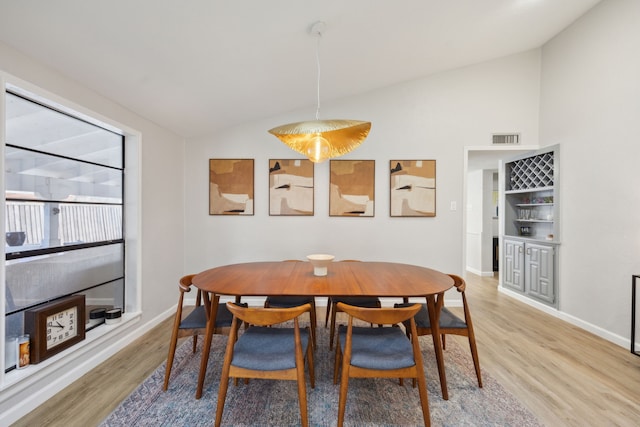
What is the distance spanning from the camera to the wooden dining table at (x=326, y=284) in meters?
1.67

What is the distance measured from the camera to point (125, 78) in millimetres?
2090

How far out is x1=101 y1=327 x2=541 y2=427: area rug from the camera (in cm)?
159

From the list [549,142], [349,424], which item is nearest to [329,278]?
[349,424]

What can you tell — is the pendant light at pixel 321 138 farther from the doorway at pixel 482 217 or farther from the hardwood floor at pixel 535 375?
the doorway at pixel 482 217

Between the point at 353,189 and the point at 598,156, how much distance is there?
271 cm

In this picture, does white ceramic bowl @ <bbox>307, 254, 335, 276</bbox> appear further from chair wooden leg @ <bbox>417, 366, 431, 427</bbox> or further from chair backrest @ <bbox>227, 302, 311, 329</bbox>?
chair wooden leg @ <bbox>417, 366, 431, 427</bbox>

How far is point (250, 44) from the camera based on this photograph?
2111 millimetres

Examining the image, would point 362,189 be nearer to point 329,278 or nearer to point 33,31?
point 329,278

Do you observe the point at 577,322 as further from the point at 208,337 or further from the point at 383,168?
the point at 208,337

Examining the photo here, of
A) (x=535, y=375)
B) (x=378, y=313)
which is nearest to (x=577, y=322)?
(x=535, y=375)

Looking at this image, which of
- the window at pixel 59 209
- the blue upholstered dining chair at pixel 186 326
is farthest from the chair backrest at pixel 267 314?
the window at pixel 59 209

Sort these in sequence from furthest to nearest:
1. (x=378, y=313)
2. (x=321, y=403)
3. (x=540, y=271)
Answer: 1. (x=540, y=271)
2. (x=321, y=403)
3. (x=378, y=313)

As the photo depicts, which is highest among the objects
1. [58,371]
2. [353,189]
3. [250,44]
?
[250,44]

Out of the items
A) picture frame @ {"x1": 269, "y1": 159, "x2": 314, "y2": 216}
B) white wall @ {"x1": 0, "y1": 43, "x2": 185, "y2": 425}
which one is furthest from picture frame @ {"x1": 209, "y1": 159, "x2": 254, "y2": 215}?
white wall @ {"x1": 0, "y1": 43, "x2": 185, "y2": 425}
